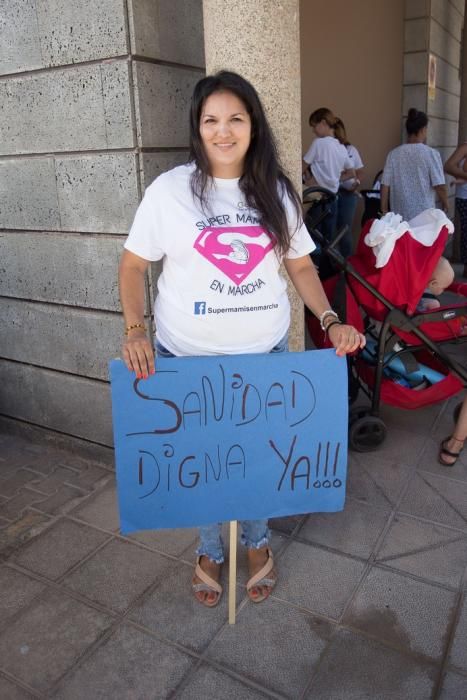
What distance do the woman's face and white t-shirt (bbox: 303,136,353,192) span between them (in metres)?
4.43

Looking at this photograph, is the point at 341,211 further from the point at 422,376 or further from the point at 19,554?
the point at 19,554

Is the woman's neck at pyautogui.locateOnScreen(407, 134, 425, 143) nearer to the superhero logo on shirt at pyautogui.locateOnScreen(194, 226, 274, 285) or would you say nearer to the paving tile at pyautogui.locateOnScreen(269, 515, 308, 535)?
the paving tile at pyautogui.locateOnScreen(269, 515, 308, 535)

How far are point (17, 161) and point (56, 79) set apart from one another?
1.72 feet

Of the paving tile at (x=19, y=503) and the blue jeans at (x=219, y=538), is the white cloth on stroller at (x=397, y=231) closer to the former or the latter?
the blue jeans at (x=219, y=538)

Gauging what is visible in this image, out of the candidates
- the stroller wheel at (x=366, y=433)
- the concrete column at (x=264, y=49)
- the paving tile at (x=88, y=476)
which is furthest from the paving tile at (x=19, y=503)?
the concrete column at (x=264, y=49)

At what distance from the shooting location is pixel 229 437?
7.23 ft

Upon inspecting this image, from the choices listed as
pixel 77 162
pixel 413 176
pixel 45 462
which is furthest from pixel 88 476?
pixel 413 176

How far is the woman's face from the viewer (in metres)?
2.07

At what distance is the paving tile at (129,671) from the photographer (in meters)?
2.12

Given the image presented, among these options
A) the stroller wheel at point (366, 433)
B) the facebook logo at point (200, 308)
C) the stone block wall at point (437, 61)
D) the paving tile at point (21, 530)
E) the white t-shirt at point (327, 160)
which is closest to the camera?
the facebook logo at point (200, 308)

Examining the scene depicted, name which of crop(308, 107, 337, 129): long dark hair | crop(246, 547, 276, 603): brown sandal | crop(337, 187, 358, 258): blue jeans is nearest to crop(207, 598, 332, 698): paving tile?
crop(246, 547, 276, 603): brown sandal

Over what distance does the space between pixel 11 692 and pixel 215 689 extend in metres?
0.68

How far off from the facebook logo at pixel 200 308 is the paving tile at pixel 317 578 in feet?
3.95

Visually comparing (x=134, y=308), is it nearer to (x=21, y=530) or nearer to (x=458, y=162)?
(x=21, y=530)
